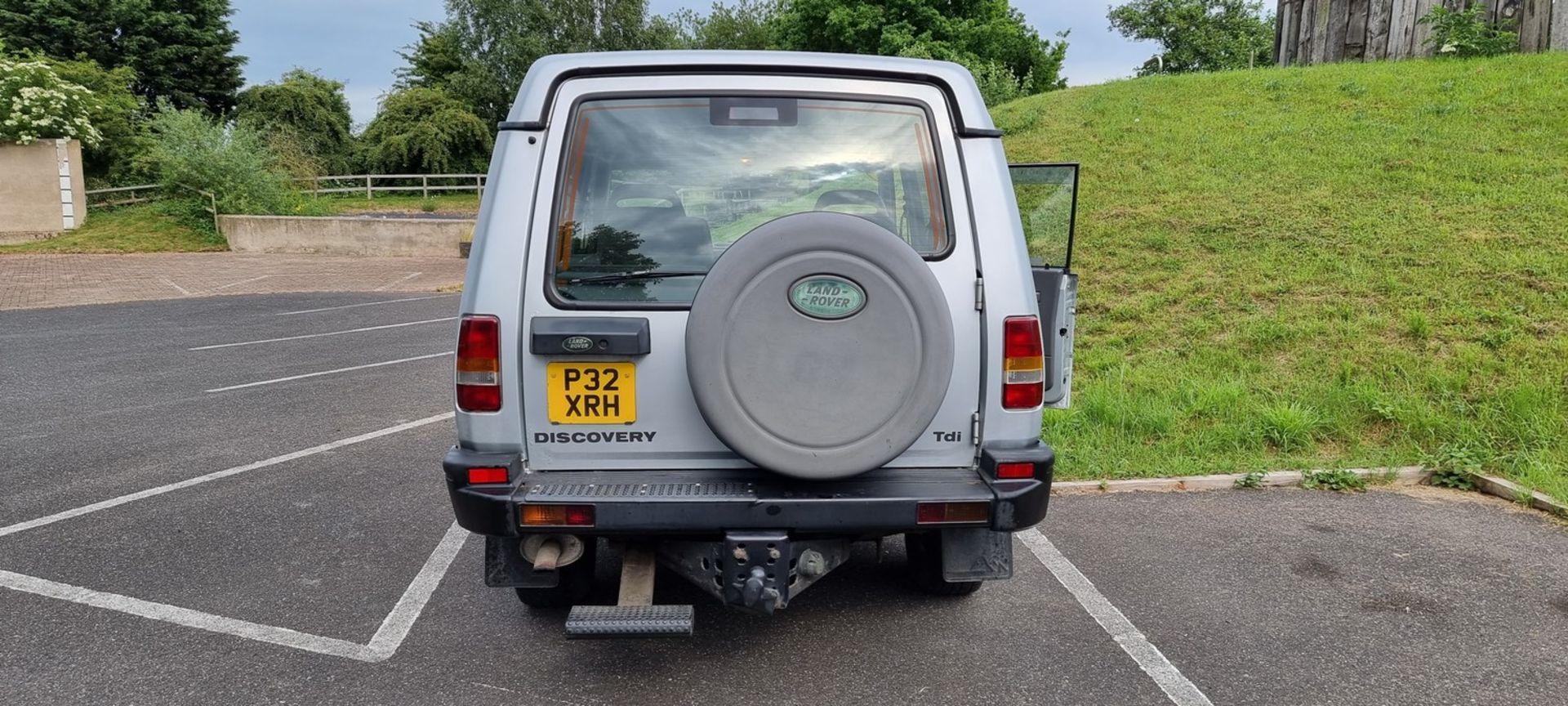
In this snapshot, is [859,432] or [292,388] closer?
[859,432]

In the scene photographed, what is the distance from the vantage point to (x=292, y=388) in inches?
319

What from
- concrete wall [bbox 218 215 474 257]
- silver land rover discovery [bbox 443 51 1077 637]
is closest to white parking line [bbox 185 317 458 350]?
silver land rover discovery [bbox 443 51 1077 637]

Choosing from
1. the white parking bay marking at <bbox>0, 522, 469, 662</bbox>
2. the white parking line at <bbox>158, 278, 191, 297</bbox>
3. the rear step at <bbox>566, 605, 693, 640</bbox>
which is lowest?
the white parking bay marking at <bbox>0, 522, 469, 662</bbox>

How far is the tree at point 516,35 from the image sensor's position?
4769 cm

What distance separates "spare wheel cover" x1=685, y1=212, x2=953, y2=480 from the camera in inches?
105

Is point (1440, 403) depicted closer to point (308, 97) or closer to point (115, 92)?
point (115, 92)

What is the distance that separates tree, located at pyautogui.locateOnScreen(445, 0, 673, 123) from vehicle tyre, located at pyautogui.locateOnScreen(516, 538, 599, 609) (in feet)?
155

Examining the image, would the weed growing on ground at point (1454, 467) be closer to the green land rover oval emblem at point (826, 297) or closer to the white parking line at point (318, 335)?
the green land rover oval emblem at point (826, 297)

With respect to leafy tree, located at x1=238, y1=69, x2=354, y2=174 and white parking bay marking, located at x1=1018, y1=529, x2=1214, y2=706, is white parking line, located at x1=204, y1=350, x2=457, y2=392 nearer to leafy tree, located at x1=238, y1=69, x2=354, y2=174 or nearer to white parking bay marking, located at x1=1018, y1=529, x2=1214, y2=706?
white parking bay marking, located at x1=1018, y1=529, x2=1214, y2=706

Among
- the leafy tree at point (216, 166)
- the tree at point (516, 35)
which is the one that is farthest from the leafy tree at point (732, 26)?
the leafy tree at point (216, 166)

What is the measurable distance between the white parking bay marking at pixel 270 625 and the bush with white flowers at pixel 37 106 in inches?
933

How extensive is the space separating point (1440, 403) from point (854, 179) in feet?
15.5

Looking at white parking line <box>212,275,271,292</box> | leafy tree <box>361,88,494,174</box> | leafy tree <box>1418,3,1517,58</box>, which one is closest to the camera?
leafy tree <box>1418,3,1517,58</box>

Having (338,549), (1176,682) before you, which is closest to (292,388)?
(338,549)
